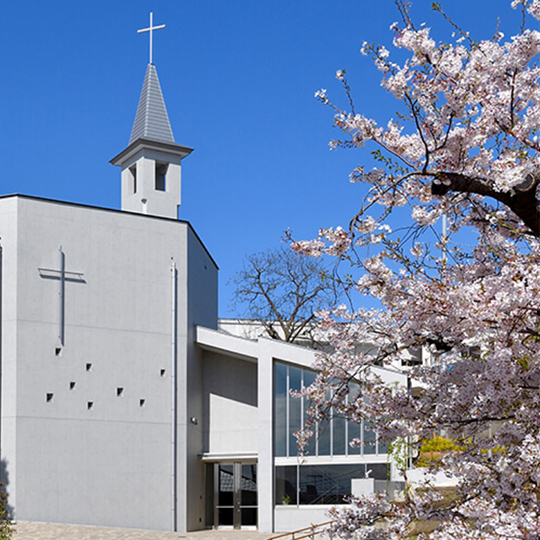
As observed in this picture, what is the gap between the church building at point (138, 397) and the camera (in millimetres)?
22719

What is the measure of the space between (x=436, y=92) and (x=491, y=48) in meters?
0.51

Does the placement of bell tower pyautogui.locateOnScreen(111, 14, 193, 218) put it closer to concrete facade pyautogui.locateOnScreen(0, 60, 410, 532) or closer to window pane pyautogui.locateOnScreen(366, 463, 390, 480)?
concrete facade pyautogui.locateOnScreen(0, 60, 410, 532)

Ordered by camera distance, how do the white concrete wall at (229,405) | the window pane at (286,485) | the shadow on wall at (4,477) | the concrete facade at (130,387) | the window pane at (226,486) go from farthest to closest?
the window pane at (226,486), the white concrete wall at (229,405), the window pane at (286,485), the concrete facade at (130,387), the shadow on wall at (4,477)

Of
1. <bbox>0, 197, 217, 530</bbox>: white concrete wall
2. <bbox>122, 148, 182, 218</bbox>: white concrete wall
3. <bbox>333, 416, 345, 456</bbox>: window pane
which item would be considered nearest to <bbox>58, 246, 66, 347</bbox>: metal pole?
<bbox>0, 197, 217, 530</bbox>: white concrete wall

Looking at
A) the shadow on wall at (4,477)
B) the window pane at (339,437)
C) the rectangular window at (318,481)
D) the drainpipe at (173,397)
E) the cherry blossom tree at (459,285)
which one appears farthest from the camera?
the drainpipe at (173,397)

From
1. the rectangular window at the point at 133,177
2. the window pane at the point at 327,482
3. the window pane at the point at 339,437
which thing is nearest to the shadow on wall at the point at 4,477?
the window pane at the point at 327,482

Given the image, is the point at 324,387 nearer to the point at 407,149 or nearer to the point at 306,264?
the point at 407,149

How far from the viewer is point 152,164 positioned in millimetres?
28234

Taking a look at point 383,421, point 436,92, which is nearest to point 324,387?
point 383,421

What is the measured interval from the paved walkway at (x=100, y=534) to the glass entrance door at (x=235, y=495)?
145 centimetres

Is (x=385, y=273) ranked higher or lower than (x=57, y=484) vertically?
higher

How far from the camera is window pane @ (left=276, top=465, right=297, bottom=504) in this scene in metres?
23.8

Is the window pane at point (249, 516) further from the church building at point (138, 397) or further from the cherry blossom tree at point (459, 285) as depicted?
the cherry blossom tree at point (459, 285)

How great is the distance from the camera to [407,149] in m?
7.00
